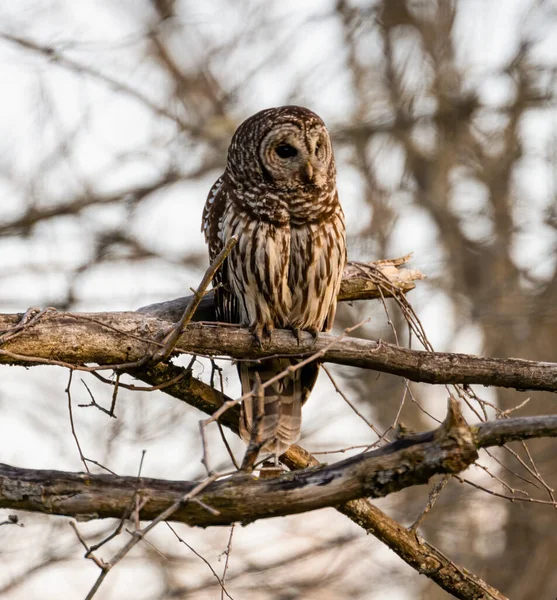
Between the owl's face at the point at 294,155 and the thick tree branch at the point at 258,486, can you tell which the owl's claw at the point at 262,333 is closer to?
the owl's face at the point at 294,155

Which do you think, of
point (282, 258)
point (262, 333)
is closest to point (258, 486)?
point (262, 333)

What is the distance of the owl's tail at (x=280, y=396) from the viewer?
4.81 meters

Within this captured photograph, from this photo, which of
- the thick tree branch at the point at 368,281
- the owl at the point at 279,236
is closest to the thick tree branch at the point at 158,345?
the owl at the point at 279,236

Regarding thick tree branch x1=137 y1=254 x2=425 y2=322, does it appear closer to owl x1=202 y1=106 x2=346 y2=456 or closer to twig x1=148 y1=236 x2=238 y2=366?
owl x1=202 y1=106 x2=346 y2=456

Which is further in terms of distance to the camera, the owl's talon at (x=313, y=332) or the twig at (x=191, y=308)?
the owl's talon at (x=313, y=332)

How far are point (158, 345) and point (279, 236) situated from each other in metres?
1.26

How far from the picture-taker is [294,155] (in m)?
5.02

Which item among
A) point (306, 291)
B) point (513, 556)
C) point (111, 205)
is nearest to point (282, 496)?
point (306, 291)

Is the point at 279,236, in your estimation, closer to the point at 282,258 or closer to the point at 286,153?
the point at 282,258

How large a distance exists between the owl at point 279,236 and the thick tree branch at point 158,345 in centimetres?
72

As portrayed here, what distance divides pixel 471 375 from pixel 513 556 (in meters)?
7.83

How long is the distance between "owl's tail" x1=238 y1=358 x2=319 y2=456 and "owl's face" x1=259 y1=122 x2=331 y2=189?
1.02 metres

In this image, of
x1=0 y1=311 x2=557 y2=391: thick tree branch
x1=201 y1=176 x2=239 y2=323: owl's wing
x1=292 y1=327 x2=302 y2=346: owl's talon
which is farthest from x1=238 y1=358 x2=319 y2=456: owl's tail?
x1=0 y1=311 x2=557 y2=391: thick tree branch

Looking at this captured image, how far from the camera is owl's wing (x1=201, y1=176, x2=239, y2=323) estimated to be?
501 centimetres
